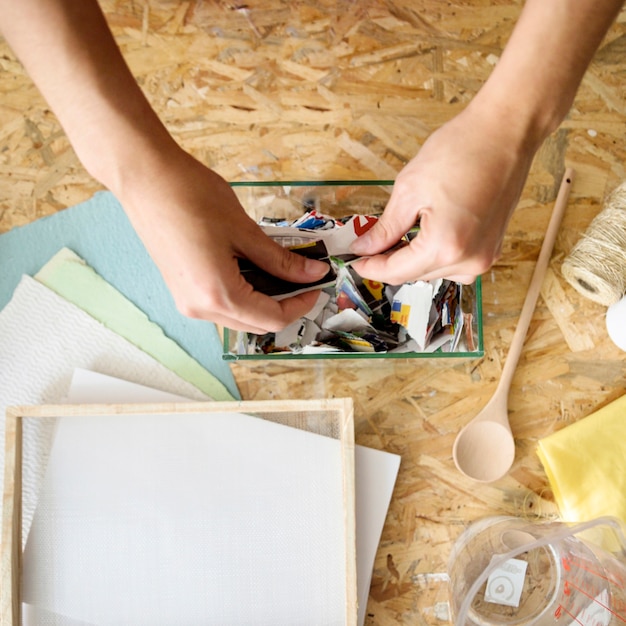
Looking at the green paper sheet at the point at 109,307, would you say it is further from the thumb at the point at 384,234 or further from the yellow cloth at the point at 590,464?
the yellow cloth at the point at 590,464

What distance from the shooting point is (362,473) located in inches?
34.8

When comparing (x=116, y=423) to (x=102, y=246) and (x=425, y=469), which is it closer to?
(x=102, y=246)

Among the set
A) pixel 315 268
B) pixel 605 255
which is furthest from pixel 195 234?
pixel 605 255

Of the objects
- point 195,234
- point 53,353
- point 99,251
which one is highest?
point 195,234

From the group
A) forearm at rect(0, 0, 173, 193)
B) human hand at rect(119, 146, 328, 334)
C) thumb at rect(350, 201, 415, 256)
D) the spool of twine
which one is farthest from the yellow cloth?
forearm at rect(0, 0, 173, 193)

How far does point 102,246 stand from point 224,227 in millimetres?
394

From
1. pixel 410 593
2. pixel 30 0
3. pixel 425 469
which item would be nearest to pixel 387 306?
pixel 425 469

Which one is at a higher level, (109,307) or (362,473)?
(109,307)

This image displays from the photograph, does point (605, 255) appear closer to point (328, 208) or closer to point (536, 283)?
point (536, 283)

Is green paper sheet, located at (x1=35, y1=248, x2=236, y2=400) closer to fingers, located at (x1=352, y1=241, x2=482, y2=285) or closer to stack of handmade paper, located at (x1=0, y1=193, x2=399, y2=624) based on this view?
stack of handmade paper, located at (x1=0, y1=193, x2=399, y2=624)

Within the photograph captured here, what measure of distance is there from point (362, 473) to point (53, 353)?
490 mm

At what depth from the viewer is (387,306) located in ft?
2.75

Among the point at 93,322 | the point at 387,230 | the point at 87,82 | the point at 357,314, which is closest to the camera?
the point at 87,82

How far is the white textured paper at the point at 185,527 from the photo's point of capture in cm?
85
